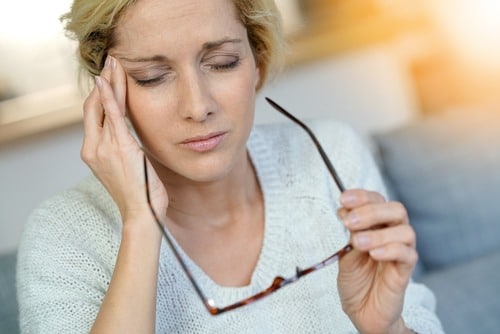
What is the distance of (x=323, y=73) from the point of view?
2.92 metres

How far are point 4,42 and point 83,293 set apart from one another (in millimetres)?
1395

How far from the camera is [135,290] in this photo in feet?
4.14

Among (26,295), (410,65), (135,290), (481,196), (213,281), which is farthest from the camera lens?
(410,65)

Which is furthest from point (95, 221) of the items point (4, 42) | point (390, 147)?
point (4, 42)

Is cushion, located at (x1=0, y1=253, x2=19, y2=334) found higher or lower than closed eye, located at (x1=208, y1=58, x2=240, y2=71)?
lower

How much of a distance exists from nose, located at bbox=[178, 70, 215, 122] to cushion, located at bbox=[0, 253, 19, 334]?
0.70 meters

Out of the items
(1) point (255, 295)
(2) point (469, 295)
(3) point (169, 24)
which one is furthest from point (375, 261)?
(2) point (469, 295)

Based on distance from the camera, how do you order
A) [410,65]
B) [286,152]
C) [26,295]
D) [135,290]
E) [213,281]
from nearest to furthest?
[135,290] < [26,295] < [213,281] < [286,152] < [410,65]

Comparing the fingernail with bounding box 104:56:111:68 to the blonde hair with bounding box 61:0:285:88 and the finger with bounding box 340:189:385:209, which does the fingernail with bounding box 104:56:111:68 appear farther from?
the finger with bounding box 340:189:385:209

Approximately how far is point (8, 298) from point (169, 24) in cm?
79

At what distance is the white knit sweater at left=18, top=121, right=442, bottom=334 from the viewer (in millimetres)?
1366

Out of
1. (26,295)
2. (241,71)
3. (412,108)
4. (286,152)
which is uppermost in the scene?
(241,71)

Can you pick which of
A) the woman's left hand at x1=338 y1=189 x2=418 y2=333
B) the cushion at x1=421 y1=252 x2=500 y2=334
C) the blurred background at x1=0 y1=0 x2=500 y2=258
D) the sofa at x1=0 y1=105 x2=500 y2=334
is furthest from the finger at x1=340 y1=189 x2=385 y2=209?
the blurred background at x1=0 y1=0 x2=500 y2=258

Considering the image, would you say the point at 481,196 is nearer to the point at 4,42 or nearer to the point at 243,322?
the point at 243,322
